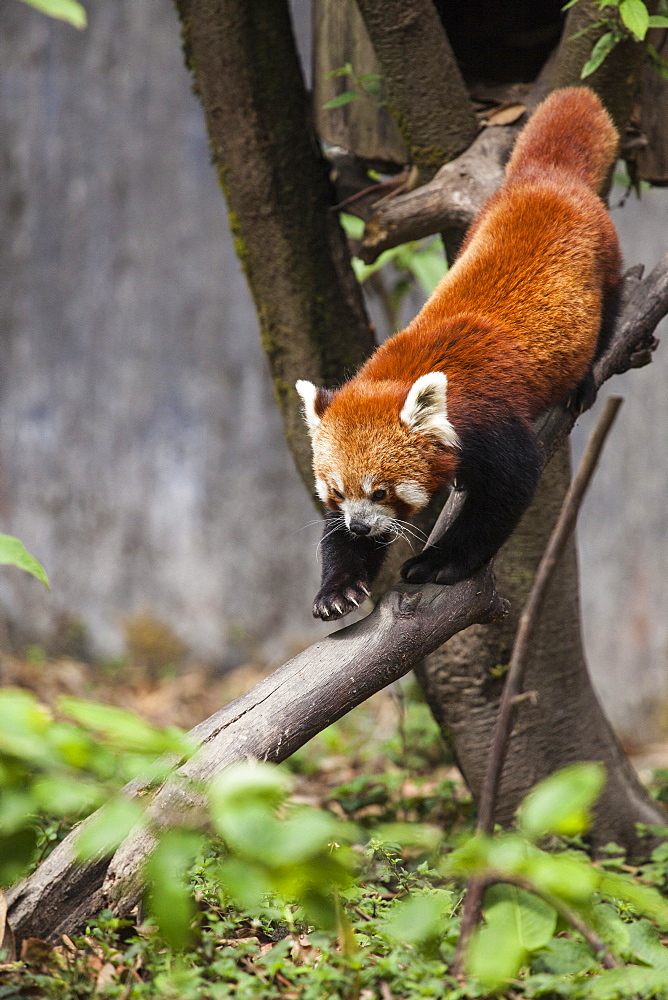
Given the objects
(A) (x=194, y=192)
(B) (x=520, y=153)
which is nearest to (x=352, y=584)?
(B) (x=520, y=153)

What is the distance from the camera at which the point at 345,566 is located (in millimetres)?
2365

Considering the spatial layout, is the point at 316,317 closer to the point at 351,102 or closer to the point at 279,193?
the point at 279,193

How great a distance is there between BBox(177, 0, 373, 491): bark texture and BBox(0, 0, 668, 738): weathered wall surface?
2.78m

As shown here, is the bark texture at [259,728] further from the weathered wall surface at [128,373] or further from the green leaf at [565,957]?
the weathered wall surface at [128,373]

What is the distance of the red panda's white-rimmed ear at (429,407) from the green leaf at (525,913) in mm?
1025

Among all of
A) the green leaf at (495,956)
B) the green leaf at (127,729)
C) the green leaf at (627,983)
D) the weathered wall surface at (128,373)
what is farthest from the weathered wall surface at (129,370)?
the green leaf at (127,729)

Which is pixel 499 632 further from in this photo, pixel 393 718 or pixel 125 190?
pixel 125 190

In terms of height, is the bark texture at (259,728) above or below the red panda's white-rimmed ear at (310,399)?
below

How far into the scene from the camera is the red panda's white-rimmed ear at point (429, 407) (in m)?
2.03

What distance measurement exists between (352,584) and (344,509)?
0.83 ft

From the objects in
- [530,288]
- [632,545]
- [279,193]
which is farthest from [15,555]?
[632,545]

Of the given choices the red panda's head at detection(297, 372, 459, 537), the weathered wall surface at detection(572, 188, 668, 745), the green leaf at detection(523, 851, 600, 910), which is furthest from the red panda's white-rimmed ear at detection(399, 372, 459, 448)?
the weathered wall surface at detection(572, 188, 668, 745)

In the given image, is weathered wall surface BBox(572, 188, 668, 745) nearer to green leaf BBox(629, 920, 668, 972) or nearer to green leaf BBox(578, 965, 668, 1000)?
green leaf BBox(629, 920, 668, 972)

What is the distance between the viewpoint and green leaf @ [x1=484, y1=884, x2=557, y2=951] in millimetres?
1415
